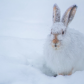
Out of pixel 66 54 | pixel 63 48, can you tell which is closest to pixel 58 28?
pixel 63 48

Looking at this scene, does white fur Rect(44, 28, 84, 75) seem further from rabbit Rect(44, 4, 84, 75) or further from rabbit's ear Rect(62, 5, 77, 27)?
rabbit's ear Rect(62, 5, 77, 27)

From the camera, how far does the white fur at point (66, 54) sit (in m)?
2.02

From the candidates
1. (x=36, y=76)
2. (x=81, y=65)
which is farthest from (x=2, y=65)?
(x=81, y=65)

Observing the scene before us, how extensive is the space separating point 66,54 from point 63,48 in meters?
0.15

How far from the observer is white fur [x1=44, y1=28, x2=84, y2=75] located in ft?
6.61

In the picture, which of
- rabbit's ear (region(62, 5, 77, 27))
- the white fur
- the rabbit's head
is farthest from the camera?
rabbit's ear (region(62, 5, 77, 27))

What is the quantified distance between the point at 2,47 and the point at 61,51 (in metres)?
1.82

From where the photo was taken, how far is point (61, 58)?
207 centimetres

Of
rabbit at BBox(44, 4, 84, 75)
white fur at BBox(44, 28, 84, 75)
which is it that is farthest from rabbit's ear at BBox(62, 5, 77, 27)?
white fur at BBox(44, 28, 84, 75)

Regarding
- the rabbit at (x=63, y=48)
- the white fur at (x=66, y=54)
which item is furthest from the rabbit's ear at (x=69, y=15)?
the white fur at (x=66, y=54)

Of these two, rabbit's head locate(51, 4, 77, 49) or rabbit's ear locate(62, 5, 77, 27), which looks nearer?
rabbit's head locate(51, 4, 77, 49)

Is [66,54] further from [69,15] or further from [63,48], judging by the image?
[69,15]

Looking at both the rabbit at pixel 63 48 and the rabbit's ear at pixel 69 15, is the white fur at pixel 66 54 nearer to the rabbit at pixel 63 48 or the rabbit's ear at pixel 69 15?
the rabbit at pixel 63 48

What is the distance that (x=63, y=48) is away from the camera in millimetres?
1997
